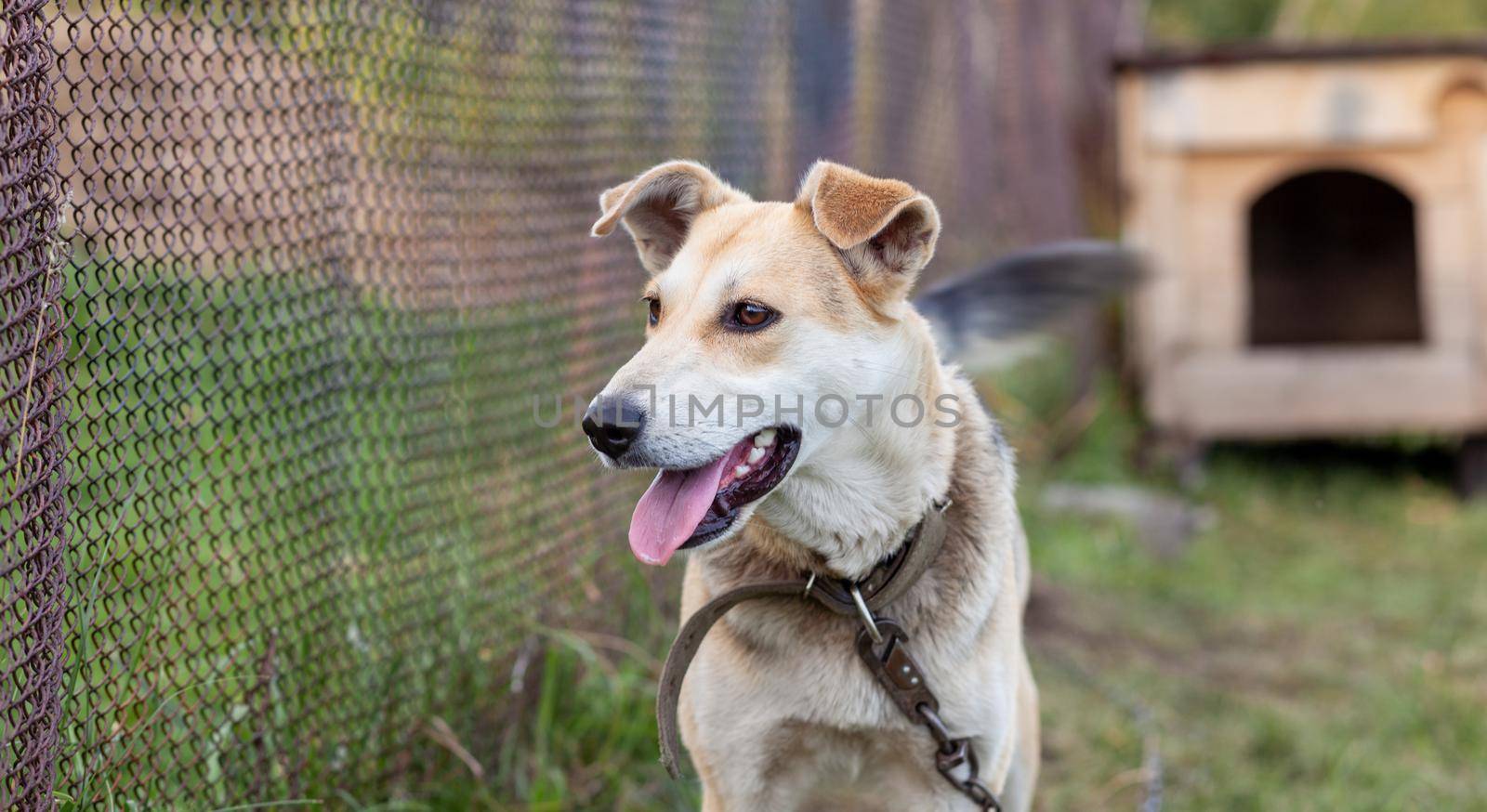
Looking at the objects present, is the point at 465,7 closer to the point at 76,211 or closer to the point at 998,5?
the point at 76,211

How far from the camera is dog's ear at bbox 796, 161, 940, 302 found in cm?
229

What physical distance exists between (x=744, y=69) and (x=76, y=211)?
2.78 metres

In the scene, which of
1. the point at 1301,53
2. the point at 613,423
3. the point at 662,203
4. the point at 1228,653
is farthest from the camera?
the point at 1301,53

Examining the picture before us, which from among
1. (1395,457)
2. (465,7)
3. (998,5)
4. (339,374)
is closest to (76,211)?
(339,374)

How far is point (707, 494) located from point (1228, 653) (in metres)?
3.26

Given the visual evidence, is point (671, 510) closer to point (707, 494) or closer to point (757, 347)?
point (707, 494)

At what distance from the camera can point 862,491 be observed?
237 centimetres

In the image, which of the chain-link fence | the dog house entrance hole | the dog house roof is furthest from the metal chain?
the dog house entrance hole

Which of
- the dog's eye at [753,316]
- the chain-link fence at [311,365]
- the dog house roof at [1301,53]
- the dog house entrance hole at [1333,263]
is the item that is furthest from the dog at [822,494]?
the dog house entrance hole at [1333,263]

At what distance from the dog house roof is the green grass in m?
1.71

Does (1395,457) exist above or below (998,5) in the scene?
below

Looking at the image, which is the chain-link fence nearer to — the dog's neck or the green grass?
the green grass

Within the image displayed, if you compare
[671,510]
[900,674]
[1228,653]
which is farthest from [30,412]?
[1228,653]

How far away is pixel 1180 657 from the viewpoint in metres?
4.68
